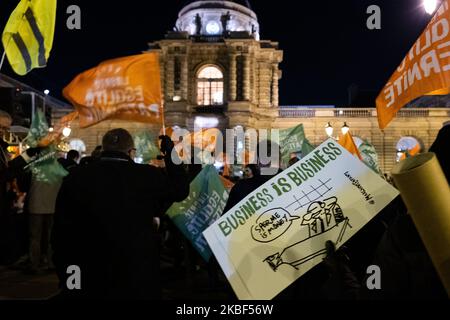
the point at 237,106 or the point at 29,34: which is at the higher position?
the point at 237,106

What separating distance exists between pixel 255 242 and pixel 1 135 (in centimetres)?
334

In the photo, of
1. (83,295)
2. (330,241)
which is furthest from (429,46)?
(83,295)

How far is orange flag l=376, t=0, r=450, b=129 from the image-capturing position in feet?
9.70

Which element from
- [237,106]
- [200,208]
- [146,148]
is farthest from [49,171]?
[237,106]

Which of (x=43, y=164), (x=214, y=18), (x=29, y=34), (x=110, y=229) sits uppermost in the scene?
(x=214, y=18)

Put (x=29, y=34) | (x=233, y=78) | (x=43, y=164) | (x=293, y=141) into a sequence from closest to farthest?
(x=29, y=34), (x=43, y=164), (x=293, y=141), (x=233, y=78)

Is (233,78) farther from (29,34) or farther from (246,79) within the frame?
(29,34)

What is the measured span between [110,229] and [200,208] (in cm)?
337

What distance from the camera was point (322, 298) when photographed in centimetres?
350

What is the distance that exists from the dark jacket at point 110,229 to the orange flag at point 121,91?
8.26ft

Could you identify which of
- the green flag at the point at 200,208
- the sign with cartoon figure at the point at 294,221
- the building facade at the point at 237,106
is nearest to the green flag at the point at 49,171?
the green flag at the point at 200,208

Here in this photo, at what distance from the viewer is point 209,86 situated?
41.1m

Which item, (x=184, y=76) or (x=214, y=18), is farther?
(x=214, y=18)
